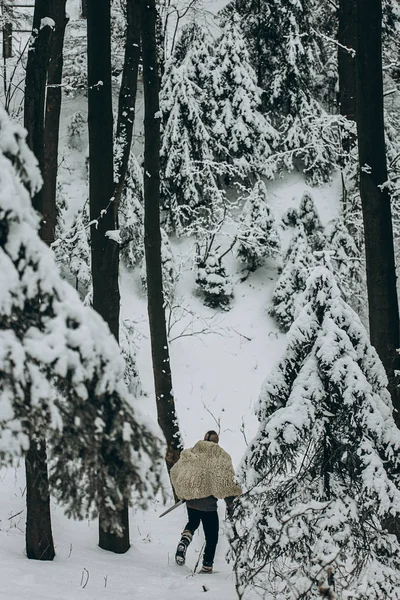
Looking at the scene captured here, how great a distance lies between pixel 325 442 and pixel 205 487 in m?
1.82

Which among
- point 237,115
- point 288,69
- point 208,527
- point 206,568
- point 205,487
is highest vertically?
point 288,69

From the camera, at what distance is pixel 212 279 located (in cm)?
1727

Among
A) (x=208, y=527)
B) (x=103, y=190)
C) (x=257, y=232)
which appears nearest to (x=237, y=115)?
(x=257, y=232)

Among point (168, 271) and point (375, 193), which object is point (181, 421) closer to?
point (168, 271)

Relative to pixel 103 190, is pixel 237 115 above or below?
above

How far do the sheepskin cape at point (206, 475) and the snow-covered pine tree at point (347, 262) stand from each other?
9156mm

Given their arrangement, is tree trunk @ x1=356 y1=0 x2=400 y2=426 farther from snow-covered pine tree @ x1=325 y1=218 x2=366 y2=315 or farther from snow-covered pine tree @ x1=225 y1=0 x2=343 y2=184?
snow-covered pine tree @ x1=225 y1=0 x2=343 y2=184

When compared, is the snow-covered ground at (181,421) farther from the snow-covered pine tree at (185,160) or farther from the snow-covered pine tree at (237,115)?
the snow-covered pine tree at (237,115)

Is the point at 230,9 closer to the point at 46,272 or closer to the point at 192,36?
the point at 192,36

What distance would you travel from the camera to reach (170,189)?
1842 cm

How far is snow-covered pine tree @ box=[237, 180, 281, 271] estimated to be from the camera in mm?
17297

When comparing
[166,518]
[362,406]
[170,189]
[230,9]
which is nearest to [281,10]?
[230,9]

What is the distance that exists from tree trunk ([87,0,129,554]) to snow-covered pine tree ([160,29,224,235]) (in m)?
9.98

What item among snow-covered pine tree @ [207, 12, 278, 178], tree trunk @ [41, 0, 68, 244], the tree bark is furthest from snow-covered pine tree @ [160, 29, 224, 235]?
tree trunk @ [41, 0, 68, 244]
